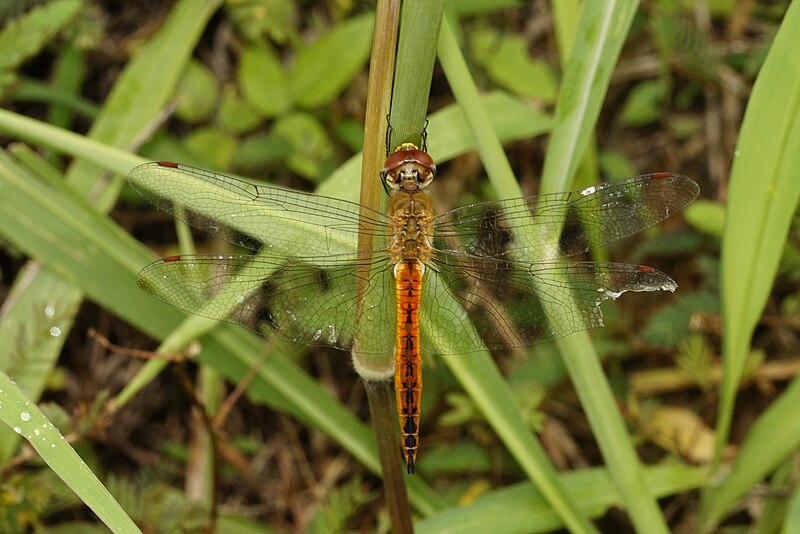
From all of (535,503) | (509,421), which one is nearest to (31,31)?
(509,421)

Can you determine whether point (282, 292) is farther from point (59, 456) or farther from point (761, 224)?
point (761, 224)

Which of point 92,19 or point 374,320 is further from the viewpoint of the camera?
point 92,19

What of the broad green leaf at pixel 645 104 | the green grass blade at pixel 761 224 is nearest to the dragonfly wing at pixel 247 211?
the green grass blade at pixel 761 224

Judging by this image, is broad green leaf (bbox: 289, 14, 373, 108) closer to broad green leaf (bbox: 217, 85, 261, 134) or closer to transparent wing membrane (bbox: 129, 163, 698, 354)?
broad green leaf (bbox: 217, 85, 261, 134)

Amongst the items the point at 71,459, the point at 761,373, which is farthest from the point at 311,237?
the point at 761,373

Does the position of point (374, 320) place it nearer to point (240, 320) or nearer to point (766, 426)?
point (240, 320)

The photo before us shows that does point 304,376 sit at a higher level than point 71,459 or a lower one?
higher

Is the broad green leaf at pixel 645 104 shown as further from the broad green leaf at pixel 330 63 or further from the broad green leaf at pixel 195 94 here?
the broad green leaf at pixel 195 94
